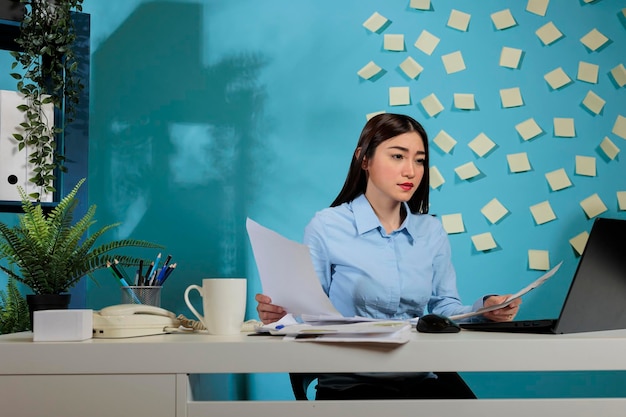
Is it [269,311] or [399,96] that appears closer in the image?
[269,311]

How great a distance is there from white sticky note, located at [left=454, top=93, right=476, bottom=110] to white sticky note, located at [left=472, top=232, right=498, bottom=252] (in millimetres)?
449

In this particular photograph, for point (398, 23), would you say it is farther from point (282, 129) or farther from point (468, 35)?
point (282, 129)

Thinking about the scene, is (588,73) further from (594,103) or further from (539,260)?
(539,260)

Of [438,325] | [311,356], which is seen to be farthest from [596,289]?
[311,356]

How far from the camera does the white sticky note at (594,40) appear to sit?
2.38 meters

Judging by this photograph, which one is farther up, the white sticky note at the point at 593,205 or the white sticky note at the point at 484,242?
the white sticky note at the point at 593,205

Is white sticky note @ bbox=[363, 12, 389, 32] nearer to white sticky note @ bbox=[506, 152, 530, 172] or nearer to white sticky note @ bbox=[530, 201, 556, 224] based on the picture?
white sticky note @ bbox=[506, 152, 530, 172]

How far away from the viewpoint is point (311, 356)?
93cm

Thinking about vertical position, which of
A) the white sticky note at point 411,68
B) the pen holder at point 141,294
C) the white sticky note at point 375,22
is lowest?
the pen holder at point 141,294

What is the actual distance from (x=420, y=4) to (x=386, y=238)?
3.34 feet

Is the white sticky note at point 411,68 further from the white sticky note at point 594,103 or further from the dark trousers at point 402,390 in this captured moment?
the dark trousers at point 402,390

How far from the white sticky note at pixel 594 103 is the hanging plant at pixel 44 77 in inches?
67.8

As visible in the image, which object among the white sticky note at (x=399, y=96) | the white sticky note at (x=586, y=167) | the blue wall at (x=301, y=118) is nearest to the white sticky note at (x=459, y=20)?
the blue wall at (x=301, y=118)

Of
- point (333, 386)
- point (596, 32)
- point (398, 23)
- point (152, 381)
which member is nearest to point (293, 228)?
point (398, 23)
